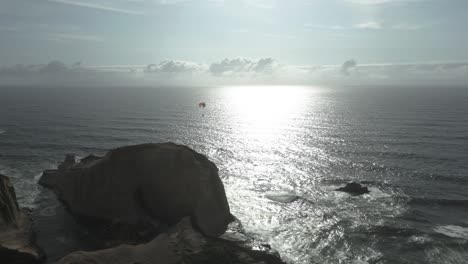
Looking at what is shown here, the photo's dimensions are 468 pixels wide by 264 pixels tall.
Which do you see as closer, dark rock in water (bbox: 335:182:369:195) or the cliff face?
the cliff face

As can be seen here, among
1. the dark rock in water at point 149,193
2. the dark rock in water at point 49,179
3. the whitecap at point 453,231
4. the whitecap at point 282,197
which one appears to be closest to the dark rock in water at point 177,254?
the dark rock in water at point 149,193

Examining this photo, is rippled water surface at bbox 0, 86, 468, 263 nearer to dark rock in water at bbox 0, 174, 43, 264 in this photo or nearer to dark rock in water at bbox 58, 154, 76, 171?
dark rock in water at bbox 58, 154, 76, 171

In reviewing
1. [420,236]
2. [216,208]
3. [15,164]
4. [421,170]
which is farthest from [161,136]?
[420,236]

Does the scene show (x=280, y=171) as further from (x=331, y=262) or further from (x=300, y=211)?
(x=331, y=262)

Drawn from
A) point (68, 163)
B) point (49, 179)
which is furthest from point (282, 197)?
point (68, 163)

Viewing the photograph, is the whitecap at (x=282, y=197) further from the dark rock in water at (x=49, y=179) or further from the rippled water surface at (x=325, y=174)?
the dark rock in water at (x=49, y=179)

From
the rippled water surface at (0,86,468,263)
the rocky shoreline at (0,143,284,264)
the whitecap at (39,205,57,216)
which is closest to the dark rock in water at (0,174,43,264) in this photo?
the rocky shoreline at (0,143,284,264)

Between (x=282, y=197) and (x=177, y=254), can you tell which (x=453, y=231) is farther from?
(x=177, y=254)
